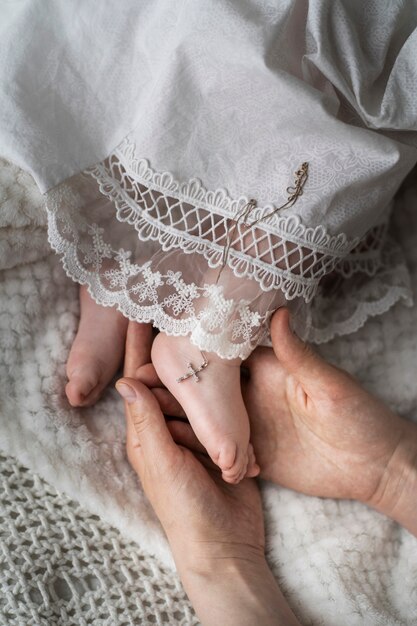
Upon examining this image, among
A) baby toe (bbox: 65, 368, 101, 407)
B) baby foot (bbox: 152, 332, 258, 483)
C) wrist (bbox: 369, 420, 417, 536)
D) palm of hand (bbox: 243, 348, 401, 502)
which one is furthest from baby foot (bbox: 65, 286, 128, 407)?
wrist (bbox: 369, 420, 417, 536)

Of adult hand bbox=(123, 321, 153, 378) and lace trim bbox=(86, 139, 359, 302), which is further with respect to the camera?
adult hand bbox=(123, 321, 153, 378)

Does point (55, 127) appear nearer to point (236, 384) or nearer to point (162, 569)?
point (236, 384)

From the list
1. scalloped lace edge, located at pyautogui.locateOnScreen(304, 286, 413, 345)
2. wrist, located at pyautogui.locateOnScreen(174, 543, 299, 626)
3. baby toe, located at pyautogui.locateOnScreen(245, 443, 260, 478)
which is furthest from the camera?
scalloped lace edge, located at pyautogui.locateOnScreen(304, 286, 413, 345)

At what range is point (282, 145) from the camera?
96 cm

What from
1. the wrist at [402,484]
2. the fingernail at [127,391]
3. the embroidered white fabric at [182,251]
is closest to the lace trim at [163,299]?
the embroidered white fabric at [182,251]

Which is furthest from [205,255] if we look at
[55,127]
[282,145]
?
[55,127]

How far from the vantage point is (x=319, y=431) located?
1.07 meters

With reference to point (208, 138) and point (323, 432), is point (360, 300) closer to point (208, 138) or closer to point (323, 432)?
point (323, 432)

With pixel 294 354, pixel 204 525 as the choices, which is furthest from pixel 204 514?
pixel 294 354

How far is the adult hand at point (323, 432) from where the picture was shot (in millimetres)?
1021

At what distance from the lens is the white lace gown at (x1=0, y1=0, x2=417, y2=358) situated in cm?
95

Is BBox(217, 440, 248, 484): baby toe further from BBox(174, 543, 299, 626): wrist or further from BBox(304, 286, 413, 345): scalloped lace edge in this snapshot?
BBox(304, 286, 413, 345): scalloped lace edge

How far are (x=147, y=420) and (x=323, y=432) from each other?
0.89 ft

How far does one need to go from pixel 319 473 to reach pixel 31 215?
0.61 metres
